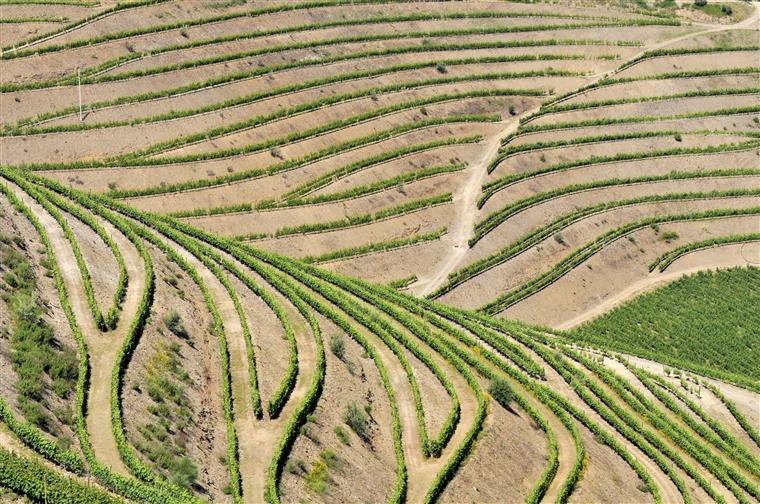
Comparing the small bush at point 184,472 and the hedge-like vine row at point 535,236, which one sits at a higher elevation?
the hedge-like vine row at point 535,236

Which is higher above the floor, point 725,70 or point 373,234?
point 725,70

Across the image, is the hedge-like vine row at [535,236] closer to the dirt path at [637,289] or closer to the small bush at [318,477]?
the dirt path at [637,289]

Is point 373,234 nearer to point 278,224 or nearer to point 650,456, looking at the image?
point 278,224

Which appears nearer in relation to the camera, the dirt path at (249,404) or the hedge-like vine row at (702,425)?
the dirt path at (249,404)

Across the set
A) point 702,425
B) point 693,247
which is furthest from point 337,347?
point 693,247

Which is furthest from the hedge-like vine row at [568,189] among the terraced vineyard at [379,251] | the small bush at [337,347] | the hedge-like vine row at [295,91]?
the small bush at [337,347]

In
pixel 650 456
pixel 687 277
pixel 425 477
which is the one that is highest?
pixel 687 277

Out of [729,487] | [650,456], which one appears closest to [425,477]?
[650,456]
